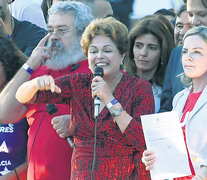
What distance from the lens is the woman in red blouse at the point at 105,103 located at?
4.14 metres

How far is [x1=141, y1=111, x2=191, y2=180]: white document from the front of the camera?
12.7 feet

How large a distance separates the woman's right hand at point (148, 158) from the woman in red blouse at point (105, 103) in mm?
241

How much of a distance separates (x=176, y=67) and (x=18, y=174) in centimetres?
166

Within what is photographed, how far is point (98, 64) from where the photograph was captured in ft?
14.4

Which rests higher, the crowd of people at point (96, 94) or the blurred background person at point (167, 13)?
the blurred background person at point (167, 13)

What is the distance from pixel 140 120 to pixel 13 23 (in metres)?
2.75

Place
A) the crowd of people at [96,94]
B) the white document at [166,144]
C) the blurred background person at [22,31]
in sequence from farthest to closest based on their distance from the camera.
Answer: the blurred background person at [22,31], the crowd of people at [96,94], the white document at [166,144]

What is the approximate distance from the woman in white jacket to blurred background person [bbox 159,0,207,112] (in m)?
0.50

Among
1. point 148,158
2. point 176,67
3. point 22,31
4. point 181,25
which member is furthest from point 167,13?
point 148,158

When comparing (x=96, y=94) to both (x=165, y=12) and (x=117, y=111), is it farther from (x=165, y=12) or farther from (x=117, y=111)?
(x=165, y=12)

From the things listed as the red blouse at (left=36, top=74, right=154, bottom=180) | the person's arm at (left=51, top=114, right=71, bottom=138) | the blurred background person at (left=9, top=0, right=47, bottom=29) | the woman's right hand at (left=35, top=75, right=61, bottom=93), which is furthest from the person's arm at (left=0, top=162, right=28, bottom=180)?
the blurred background person at (left=9, top=0, right=47, bottom=29)

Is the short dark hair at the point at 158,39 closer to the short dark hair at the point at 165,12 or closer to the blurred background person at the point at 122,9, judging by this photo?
the blurred background person at the point at 122,9

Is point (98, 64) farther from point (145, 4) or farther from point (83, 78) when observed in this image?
point (145, 4)

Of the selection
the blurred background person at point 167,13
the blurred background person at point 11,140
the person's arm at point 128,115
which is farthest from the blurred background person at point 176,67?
the blurred background person at point 167,13
